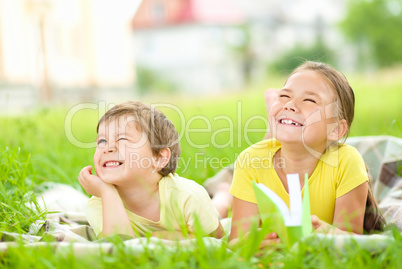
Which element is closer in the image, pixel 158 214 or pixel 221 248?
pixel 221 248

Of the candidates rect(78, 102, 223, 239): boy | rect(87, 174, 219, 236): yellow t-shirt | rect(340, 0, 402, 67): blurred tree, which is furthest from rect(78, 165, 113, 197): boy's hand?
rect(340, 0, 402, 67): blurred tree

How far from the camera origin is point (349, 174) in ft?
7.01

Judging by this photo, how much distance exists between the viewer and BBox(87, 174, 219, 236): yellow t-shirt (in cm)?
210

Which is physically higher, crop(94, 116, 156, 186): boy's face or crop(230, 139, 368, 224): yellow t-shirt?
crop(94, 116, 156, 186): boy's face

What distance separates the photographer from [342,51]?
3403 cm

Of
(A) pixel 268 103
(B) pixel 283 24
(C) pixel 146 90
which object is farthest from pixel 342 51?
(A) pixel 268 103

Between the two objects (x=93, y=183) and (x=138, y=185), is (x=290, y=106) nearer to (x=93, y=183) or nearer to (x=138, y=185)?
(x=138, y=185)

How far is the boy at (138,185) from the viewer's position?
2.10m

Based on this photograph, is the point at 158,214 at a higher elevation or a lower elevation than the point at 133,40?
lower

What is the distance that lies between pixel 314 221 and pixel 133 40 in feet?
115

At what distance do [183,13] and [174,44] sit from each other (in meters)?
2.13

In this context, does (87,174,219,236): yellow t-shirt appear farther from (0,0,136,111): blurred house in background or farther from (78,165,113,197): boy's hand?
(0,0,136,111): blurred house in background

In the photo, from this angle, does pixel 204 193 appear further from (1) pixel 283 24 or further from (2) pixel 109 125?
(1) pixel 283 24

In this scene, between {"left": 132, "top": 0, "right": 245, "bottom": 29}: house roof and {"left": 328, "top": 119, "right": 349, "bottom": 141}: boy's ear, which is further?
{"left": 132, "top": 0, "right": 245, "bottom": 29}: house roof
